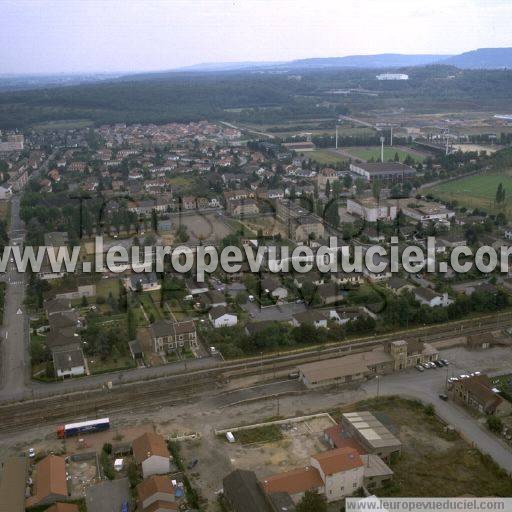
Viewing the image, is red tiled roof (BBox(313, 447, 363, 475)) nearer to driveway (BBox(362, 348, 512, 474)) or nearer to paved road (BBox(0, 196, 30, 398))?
driveway (BBox(362, 348, 512, 474))

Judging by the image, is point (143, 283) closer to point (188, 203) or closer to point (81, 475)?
point (81, 475)

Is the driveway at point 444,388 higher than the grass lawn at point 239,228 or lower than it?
lower

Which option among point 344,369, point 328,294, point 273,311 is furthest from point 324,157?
point 344,369

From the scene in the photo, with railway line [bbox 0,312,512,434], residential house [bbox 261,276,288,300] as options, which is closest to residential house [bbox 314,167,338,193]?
residential house [bbox 261,276,288,300]

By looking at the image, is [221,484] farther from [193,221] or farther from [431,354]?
[193,221]

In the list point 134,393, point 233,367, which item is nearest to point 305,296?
point 233,367

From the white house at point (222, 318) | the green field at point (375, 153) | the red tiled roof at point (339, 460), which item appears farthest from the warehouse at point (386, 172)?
the red tiled roof at point (339, 460)

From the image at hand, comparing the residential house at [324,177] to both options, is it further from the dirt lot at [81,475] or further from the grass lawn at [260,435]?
the dirt lot at [81,475]
